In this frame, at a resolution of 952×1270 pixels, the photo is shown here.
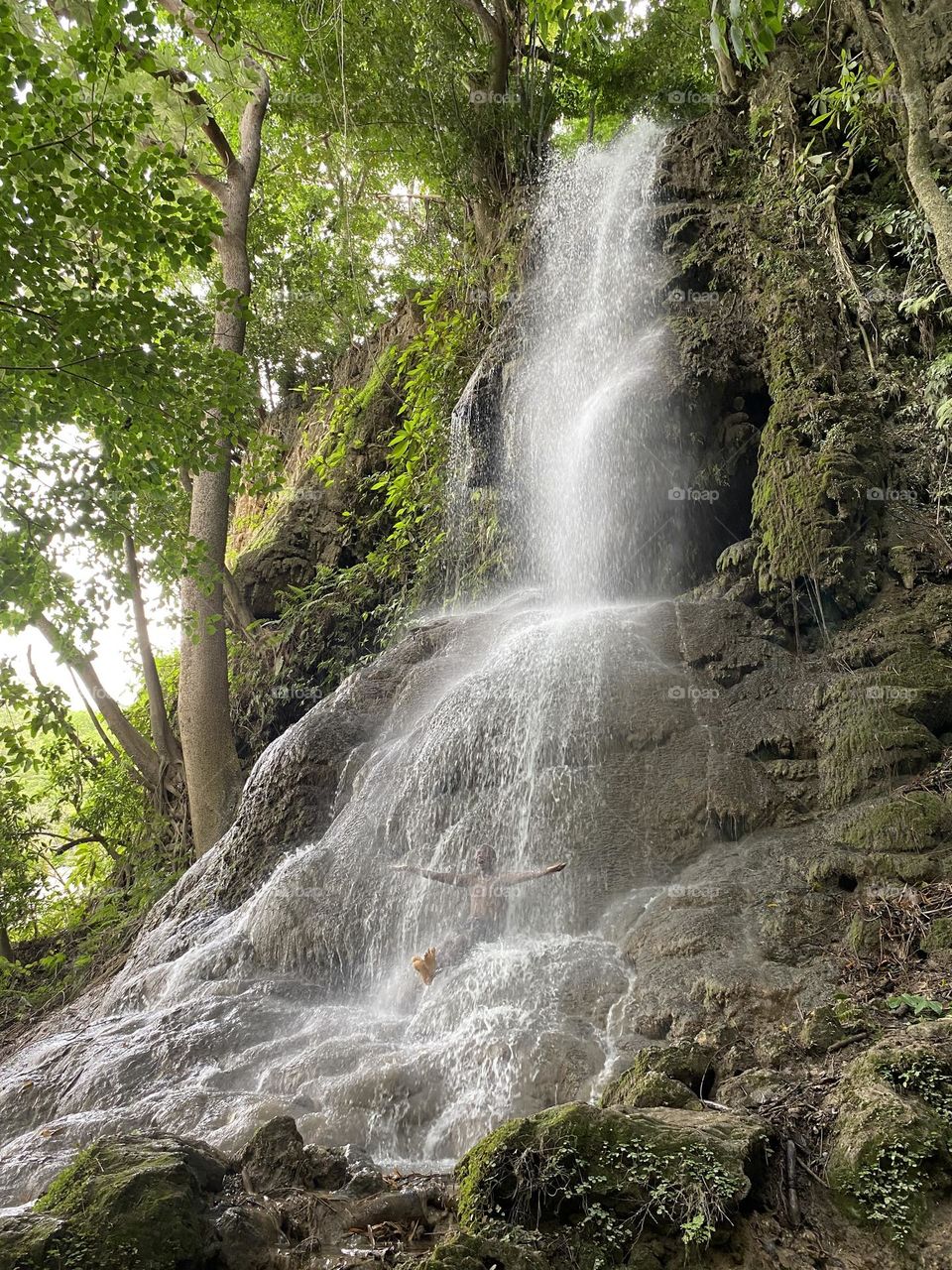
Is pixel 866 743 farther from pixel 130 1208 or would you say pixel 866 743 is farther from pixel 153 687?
pixel 153 687

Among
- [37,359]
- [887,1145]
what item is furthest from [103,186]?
[887,1145]

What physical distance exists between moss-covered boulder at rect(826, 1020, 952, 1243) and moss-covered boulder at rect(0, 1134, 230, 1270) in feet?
6.63

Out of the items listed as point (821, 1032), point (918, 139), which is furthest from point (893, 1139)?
point (918, 139)

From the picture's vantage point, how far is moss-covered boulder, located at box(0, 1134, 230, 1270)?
2.34m

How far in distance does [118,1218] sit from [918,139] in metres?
8.72

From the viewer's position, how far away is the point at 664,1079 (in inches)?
133

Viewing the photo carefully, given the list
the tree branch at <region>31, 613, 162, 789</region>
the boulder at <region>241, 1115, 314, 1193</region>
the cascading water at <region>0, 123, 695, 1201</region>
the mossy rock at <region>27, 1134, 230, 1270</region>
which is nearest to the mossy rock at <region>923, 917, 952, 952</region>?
the cascading water at <region>0, 123, 695, 1201</region>

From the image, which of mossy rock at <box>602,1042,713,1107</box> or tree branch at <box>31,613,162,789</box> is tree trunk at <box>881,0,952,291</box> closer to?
mossy rock at <box>602,1042,713,1107</box>

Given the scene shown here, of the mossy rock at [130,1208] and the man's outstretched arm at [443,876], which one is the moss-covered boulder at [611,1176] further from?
the man's outstretched arm at [443,876]

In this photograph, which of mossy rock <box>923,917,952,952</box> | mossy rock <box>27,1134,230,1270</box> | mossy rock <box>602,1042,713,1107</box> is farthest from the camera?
mossy rock <box>923,917,952,952</box>

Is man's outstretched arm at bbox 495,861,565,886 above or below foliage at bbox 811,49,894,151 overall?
below

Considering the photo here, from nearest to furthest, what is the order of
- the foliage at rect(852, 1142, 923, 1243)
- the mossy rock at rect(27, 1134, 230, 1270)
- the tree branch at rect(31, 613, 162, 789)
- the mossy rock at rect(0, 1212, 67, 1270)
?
1. the mossy rock at rect(0, 1212, 67, 1270)
2. the mossy rock at rect(27, 1134, 230, 1270)
3. the foliage at rect(852, 1142, 923, 1243)
4. the tree branch at rect(31, 613, 162, 789)

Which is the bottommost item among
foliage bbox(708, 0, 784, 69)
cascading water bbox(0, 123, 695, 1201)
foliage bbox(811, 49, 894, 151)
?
cascading water bbox(0, 123, 695, 1201)

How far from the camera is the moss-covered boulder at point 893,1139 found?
101 inches
